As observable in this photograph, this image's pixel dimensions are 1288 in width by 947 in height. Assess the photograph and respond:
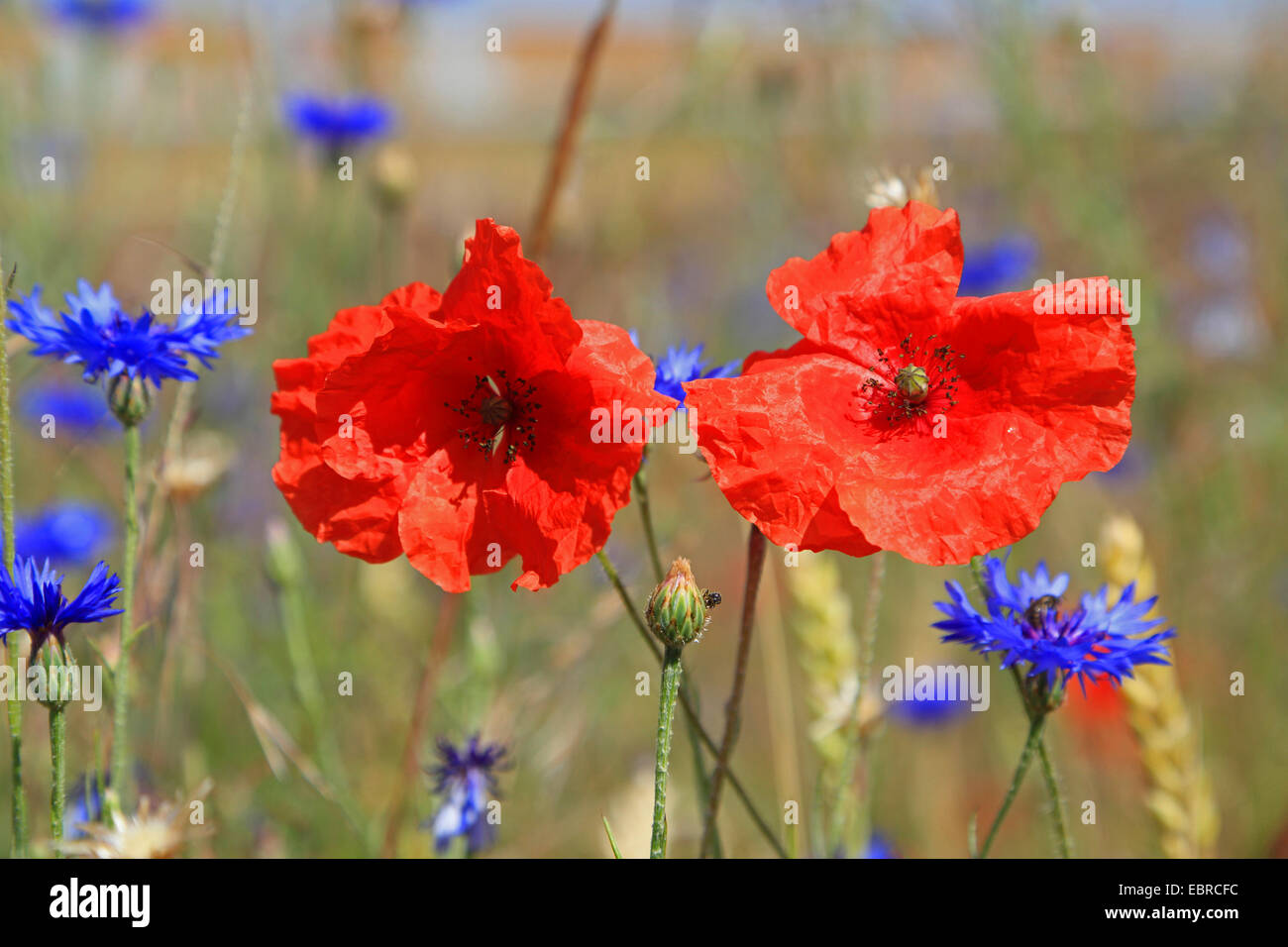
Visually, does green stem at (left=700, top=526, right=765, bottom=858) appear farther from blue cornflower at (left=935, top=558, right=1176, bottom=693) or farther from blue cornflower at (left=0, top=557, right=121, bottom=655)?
blue cornflower at (left=0, top=557, right=121, bottom=655)

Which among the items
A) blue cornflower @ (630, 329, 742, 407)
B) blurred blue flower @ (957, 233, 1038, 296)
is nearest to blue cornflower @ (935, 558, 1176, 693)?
blue cornflower @ (630, 329, 742, 407)

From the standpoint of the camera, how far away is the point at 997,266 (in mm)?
3082

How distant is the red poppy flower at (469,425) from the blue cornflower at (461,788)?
1.46 ft

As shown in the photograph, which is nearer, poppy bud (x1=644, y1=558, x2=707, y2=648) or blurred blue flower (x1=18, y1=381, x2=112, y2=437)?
poppy bud (x1=644, y1=558, x2=707, y2=648)

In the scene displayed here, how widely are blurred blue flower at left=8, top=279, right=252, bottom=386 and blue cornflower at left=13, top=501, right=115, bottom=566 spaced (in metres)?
1.16

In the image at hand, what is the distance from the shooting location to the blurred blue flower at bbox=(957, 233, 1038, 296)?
3.02m

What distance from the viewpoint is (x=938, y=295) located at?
49.6 inches

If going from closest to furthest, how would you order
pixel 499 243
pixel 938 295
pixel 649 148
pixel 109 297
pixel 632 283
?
1. pixel 499 243
2. pixel 938 295
3. pixel 109 297
4. pixel 649 148
5. pixel 632 283

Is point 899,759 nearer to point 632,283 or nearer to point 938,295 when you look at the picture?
point 632,283

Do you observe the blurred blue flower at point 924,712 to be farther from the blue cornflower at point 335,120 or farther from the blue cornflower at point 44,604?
the blue cornflower at point 44,604

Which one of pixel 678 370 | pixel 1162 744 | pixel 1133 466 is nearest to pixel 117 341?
pixel 678 370

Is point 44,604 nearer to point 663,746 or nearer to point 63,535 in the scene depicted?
point 663,746
